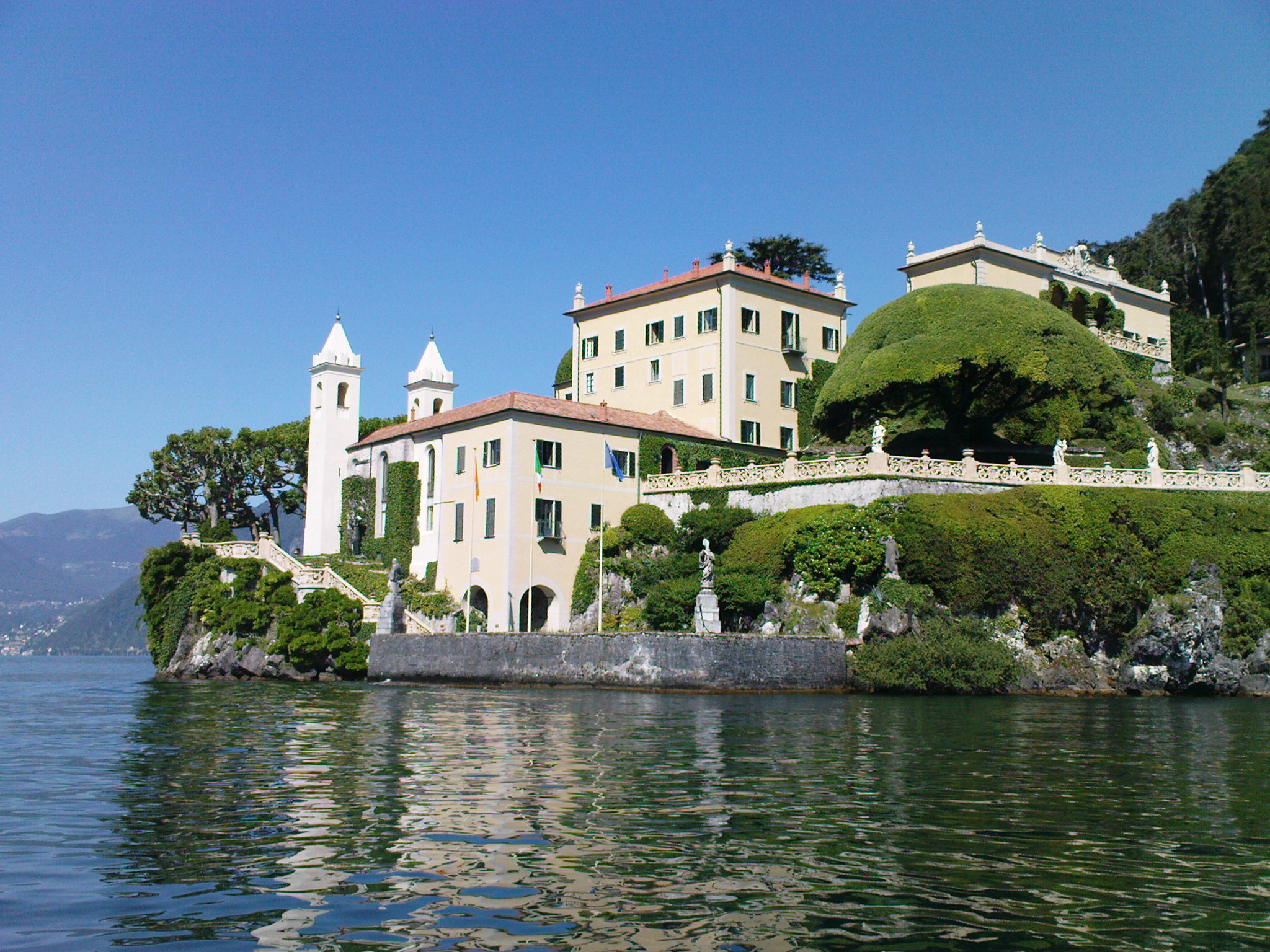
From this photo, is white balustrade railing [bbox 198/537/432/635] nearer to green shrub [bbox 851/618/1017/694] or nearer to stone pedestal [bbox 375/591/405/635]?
stone pedestal [bbox 375/591/405/635]

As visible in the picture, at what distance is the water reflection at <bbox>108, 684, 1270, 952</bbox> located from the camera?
905 centimetres

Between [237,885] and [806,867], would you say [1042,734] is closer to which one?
[806,867]

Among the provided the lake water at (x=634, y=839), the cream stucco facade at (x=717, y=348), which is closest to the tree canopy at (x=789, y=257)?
the cream stucco facade at (x=717, y=348)

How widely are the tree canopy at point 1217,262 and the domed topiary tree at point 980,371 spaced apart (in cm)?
2952

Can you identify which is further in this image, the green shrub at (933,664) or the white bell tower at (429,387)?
the white bell tower at (429,387)

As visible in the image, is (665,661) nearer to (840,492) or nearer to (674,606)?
(674,606)

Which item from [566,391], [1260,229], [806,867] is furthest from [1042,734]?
[1260,229]

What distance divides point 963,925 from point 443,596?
4375 centimetres

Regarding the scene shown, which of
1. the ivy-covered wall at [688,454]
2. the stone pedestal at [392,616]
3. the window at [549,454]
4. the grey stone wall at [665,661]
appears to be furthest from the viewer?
the ivy-covered wall at [688,454]

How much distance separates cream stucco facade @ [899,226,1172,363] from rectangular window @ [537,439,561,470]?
22479mm

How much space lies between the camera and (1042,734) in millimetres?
24375

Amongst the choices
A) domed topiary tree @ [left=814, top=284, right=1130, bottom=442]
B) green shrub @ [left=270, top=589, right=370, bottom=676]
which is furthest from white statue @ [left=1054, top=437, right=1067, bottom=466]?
green shrub @ [left=270, top=589, right=370, bottom=676]

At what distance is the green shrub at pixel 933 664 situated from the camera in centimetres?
3825

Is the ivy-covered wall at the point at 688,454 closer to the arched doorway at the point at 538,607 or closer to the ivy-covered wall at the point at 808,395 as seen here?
the ivy-covered wall at the point at 808,395
